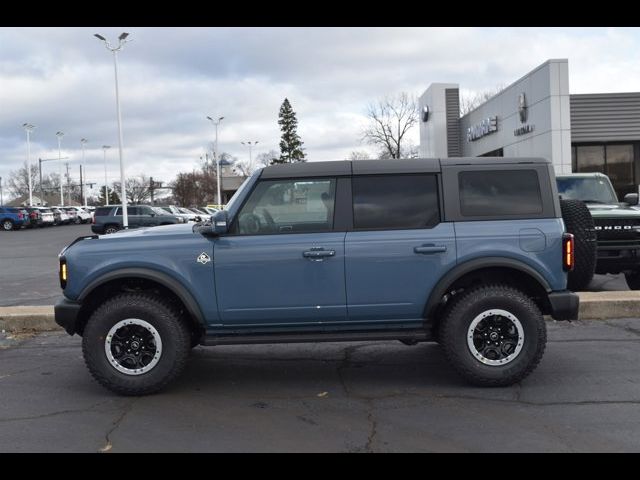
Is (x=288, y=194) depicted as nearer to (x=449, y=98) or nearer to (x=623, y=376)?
(x=623, y=376)

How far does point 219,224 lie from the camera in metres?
5.20

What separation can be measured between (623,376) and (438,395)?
1.76m

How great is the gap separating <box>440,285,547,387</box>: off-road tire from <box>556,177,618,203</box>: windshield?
19.4 ft

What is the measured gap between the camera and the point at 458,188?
5363 mm

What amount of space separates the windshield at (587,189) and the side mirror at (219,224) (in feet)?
23.5

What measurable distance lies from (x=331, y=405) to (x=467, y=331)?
1307mm

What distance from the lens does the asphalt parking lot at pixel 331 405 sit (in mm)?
4168

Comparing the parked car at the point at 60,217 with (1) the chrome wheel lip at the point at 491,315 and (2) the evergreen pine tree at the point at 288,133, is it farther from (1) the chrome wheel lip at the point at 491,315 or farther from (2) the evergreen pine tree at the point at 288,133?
(1) the chrome wheel lip at the point at 491,315

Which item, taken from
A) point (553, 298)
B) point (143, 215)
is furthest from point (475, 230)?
point (143, 215)

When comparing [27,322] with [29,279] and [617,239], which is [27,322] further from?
[617,239]

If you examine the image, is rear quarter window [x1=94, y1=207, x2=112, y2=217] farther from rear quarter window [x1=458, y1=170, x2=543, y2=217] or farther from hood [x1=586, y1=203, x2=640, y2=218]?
rear quarter window [x1=458, y1=170, x2=543, y2=217]

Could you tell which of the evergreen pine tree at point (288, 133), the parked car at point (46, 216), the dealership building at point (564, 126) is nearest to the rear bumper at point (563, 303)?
the dealership building at point (564, 126)

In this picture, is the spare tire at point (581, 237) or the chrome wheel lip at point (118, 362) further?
the spare tire at point (581, 237)

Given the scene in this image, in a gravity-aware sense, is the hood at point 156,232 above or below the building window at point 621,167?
below
